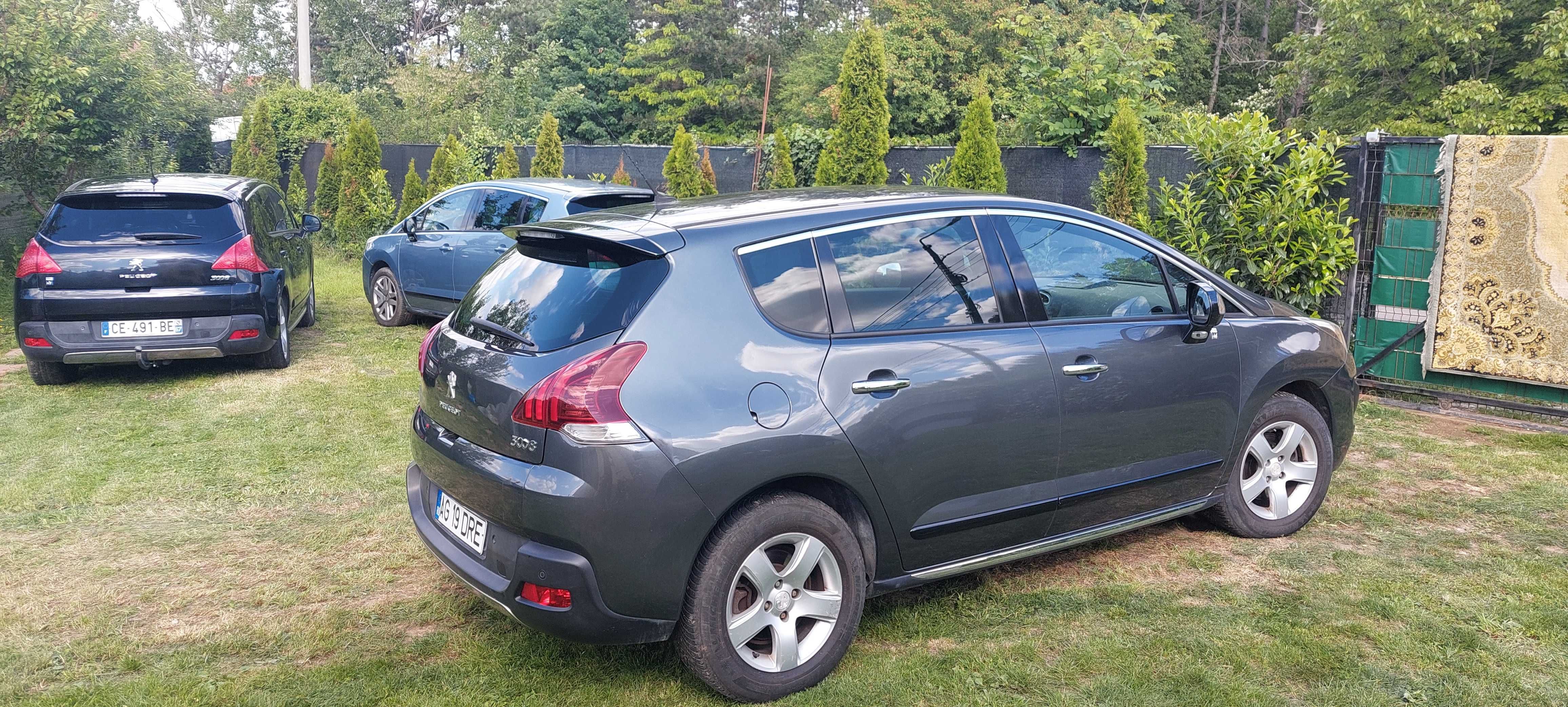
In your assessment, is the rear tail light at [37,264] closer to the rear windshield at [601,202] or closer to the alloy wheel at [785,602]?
the rear windshield at [601,202]

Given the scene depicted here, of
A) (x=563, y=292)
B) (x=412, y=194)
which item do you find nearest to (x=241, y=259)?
(x=563, y=292)

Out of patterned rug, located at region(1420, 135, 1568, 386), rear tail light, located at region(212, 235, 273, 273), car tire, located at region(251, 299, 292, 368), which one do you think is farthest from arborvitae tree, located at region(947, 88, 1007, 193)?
rear tail light, located at region(212, 235, 273, 273)

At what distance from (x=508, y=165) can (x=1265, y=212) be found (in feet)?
40.6

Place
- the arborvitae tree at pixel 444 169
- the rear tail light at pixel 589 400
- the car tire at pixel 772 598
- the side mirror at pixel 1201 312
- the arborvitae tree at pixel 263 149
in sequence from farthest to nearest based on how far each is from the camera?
the arborvitae tree at pixel 263 149 → the arborvitae tree at pixel 444 169 → the side mirror at pixel 1201 312 → the car tire at pixel 772 598 → the rear tail light at pixel 589 400

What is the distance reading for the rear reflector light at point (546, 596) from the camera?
3.22 meters

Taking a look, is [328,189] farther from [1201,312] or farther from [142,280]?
[1201,312]

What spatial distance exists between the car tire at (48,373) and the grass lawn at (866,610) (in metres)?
2.05

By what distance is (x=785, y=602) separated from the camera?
3434mm

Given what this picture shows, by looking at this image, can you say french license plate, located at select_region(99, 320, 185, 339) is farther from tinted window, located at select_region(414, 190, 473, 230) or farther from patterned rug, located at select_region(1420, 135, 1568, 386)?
patterned rug, located at select_region(1420, 135, 1568, 386)

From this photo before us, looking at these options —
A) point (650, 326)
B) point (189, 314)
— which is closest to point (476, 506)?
point (650, 326)

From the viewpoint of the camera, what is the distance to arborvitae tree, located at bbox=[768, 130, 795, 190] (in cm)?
1437

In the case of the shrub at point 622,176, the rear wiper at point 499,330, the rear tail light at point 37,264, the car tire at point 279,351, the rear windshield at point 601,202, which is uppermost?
the shrub at point 622,176

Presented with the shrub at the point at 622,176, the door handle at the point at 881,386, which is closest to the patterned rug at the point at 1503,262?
the door handle at the point at 881,386

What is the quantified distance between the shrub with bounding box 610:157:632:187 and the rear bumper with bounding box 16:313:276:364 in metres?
8.13
